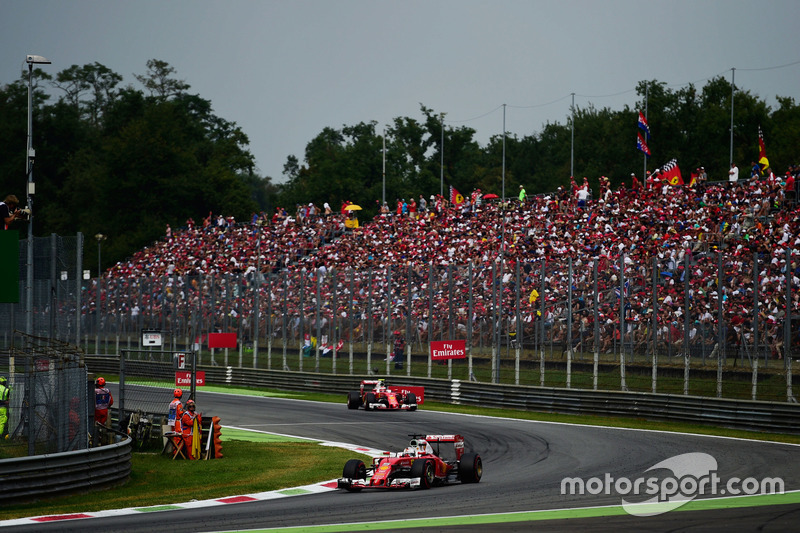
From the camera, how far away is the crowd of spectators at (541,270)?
24500 millimetres

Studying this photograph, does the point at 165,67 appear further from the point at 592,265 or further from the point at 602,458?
the point at 602,458

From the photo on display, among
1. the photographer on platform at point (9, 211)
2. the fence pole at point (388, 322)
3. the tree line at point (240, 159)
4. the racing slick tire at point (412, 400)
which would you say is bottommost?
the racing slick tire at point (412, 400)

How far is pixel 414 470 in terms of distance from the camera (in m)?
15.2

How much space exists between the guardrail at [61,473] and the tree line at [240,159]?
51.9 m

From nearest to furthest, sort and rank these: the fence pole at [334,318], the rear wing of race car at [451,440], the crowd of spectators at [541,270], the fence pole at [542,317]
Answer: the rear wing of race car at [451,440]
the crowd of spectators at [541,270]
the fence pole at [542,317]
the fence pole at [334,318]

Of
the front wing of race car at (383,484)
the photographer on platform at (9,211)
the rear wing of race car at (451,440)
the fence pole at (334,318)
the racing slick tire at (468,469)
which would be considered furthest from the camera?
the fence pole at (334,318)

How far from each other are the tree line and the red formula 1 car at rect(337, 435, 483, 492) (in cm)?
4982

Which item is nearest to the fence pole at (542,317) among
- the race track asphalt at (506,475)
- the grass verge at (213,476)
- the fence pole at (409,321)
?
the race track asphalt at (506,475)

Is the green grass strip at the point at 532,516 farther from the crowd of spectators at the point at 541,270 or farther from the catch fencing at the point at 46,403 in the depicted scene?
the crowd of spectators at the point at 541,270

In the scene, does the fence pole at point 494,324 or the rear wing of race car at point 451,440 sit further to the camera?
the fence pole at point 494,324

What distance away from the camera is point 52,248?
20.4 meters

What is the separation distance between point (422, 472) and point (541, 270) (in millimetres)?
14499

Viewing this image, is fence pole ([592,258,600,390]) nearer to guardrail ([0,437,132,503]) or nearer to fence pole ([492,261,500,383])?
fence pole ([492,261,500,383])

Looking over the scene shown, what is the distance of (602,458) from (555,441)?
3.02m
